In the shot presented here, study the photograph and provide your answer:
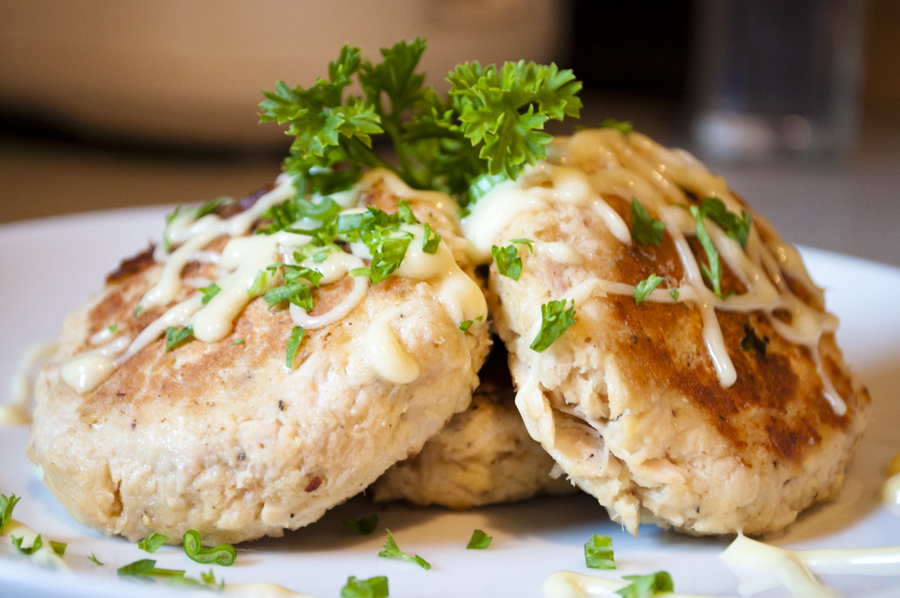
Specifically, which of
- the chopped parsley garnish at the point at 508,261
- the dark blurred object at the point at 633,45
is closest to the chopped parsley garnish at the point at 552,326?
the chopped parsley garnish at the point at 508,261

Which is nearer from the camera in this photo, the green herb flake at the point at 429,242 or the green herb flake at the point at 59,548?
the green herb flake at the point at 59,548

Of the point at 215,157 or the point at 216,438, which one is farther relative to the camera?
the point at 215,157

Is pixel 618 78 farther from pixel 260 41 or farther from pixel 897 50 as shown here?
pixel 260 41

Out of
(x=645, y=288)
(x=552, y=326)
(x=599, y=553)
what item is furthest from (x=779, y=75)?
(x=599, y=553)

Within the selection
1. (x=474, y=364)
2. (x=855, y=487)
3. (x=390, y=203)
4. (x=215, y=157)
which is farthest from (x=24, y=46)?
(x=855, y=487)

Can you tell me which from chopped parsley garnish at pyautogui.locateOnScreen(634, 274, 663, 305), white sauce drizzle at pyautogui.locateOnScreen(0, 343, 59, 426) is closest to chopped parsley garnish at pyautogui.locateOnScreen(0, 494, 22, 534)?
white sauce drizzle at pyautogui.locateOnScreen(0, 343, 59, 426)

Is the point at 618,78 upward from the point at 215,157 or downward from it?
upward

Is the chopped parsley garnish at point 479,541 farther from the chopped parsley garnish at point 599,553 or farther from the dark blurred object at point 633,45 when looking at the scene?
the dark blurred object at point 633,45
